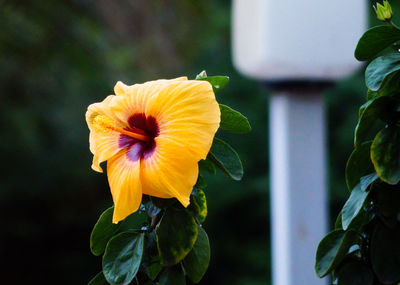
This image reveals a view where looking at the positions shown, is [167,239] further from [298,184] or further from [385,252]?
[298,184]

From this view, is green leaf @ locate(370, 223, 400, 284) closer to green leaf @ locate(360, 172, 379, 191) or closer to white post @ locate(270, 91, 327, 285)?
green leaf @ locate(360, 172, 379, 191)

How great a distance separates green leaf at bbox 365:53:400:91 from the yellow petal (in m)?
0.13

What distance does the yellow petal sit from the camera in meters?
0.30

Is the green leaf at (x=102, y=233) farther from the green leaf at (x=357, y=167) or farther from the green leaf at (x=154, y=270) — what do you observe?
the green leaf at (x=357, y=167)

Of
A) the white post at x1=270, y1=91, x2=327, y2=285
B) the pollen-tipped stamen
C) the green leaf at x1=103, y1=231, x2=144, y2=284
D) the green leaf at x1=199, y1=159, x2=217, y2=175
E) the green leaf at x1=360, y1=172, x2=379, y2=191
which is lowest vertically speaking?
the white post at x1=270, y1=91, x2=327, y2=285

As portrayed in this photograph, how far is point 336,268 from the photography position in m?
0.32

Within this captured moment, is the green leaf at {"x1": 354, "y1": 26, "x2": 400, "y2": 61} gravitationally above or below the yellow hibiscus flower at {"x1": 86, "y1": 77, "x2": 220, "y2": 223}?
above

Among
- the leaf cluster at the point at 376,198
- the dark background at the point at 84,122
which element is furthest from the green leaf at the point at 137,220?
the dark background at the point at 84,122

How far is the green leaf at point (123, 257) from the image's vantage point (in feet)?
1.01

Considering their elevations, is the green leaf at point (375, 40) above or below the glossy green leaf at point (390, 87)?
above

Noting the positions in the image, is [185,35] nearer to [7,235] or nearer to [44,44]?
[44,44]

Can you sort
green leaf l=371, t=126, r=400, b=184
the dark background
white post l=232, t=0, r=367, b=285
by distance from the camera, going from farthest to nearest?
the dark background → white post l=232, t=0, r=367, b=285 → green leaf l=371, t=126, r=400, b=184

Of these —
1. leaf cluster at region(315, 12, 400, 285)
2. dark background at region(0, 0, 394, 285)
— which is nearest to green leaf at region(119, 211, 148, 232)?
leaf cluster at region(315, 12, 400, 285)

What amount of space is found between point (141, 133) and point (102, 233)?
0.07 meters
